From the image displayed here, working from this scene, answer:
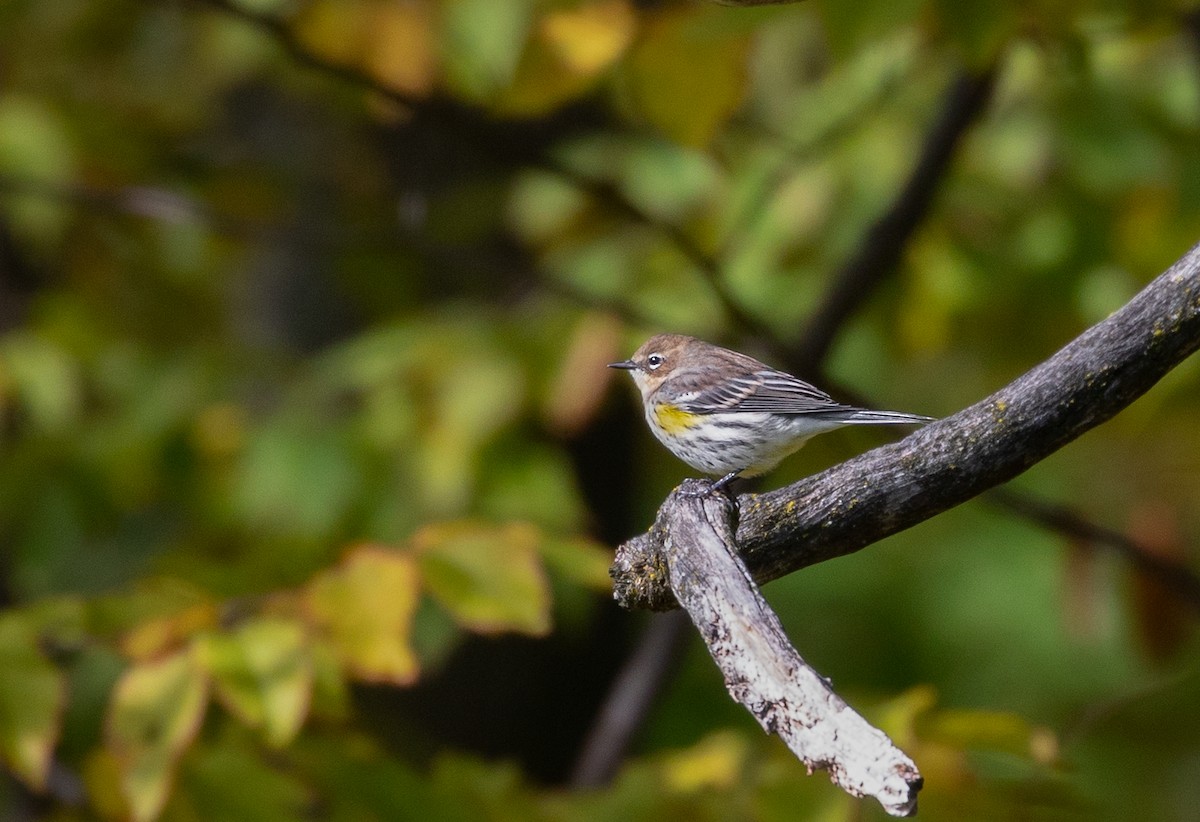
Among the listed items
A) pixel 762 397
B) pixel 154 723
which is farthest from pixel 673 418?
pixel 154 723

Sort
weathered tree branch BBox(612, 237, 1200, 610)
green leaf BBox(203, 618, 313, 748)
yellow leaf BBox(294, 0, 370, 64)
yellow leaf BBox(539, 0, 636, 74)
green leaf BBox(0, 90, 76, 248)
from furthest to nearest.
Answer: green leaf BBox(0, 90, 76, 248)
yellow leaf BBox(294, 0, 370, 64)
yellow leaf BBox(539, 0, 636, 74)
green leaf BBox(203, 618, 313, 748)
weathered tree branch BBox(612, 237, 1200, 610)

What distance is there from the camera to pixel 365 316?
22.5 feet

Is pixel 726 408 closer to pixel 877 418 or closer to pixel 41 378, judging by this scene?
pixel 877 418

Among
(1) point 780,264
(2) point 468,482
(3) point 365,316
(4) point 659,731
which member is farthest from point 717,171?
(4) point 659,731

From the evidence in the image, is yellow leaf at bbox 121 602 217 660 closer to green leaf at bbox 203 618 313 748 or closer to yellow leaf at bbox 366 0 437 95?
green leaf at bbox 203 618 313 748

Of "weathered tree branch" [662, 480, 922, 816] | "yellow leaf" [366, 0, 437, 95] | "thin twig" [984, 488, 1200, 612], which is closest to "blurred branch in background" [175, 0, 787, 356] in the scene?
"thin twig" [984, 488, 1200, 612]

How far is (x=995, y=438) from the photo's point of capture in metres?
1.65

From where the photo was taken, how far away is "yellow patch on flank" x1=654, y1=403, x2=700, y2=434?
3.59m

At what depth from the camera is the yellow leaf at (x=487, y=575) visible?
296cm

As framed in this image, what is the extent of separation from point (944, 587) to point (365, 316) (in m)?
4.29

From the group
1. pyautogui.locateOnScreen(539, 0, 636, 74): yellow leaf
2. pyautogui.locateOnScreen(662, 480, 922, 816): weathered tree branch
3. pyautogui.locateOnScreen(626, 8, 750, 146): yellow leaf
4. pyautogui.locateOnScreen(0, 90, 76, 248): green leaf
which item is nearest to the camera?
pyautogui.locateOnScreen(662, 480, 922, 816): weathered tree branch

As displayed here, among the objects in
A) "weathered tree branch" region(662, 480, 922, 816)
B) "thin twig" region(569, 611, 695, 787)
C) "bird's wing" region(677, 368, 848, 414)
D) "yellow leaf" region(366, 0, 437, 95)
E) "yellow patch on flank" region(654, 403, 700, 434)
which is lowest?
"weathered tree branch" region(662, 480, 922, 816)

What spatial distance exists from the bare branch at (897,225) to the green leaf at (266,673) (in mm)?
1766

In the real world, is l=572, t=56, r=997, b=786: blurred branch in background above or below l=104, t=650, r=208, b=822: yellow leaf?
above
